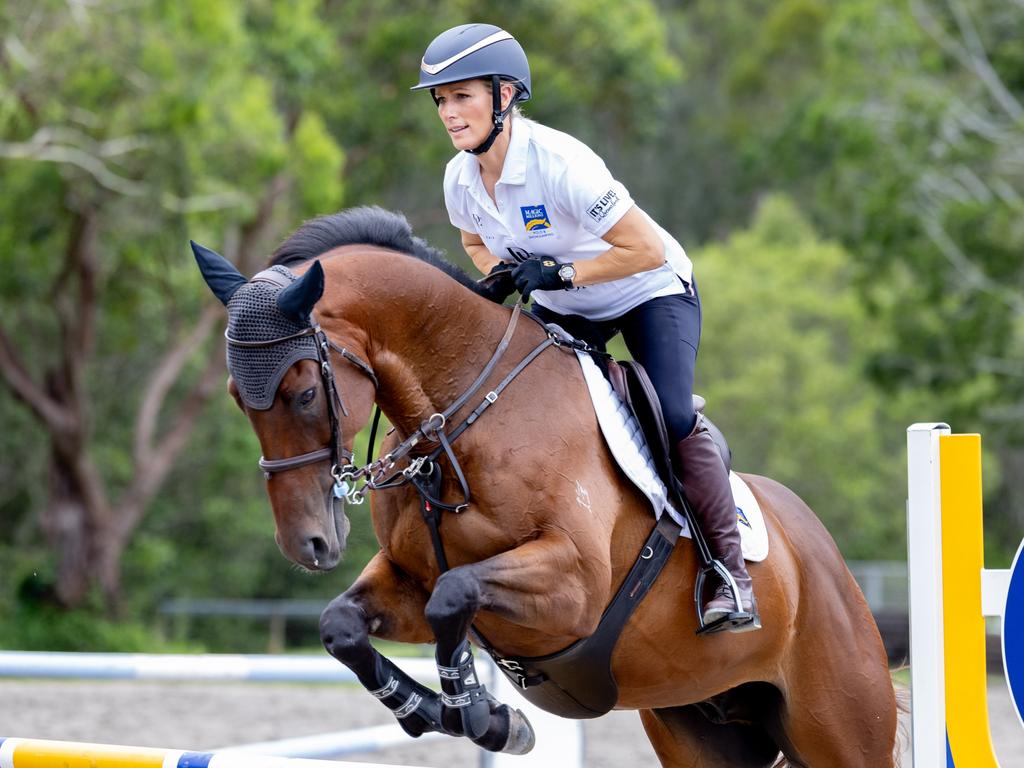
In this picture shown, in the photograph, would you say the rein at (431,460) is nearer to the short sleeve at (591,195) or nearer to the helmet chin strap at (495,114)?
the short sleeve at (591,195)

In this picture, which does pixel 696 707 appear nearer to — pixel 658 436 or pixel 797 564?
pixel 797 564

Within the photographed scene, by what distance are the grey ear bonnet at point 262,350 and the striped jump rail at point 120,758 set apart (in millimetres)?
872

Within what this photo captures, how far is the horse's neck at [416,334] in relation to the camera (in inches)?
145

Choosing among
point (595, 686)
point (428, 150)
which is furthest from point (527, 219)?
point (428, 150)

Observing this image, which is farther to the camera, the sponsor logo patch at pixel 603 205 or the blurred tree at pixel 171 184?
the blurred tree at pixel 171 184

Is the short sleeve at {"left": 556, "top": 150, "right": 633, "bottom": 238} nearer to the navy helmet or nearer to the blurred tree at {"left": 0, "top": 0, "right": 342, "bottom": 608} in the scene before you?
the navy helmet

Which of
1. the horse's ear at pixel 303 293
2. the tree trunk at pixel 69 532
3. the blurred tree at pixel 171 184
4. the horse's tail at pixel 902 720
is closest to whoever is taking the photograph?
the horse's ear at pixel 303 293

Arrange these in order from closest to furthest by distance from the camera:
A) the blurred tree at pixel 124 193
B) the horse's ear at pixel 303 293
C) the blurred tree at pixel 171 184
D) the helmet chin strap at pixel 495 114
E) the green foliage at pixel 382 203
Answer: the horse's ear at pixel 303 293, the helmet chin strap at pixel 495 114, the blurred tree at pixel 124 193, the blurred tree at pixel 171 184, the green foliage at pixel 382 203

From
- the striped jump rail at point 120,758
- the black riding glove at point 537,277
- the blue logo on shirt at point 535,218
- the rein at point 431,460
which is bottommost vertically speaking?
the striped jump rail at point 120,758

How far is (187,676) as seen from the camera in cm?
545

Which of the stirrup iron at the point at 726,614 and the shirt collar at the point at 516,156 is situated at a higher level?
the shirt collar at the point at 516,156

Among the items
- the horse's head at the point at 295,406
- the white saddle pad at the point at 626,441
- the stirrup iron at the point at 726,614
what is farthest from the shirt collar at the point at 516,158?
the stirrup iron at the point at 726,614

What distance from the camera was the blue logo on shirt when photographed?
3932mm

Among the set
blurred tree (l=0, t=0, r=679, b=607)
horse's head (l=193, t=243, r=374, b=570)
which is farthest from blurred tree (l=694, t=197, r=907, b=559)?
Result: horse's head (l=193, t=243, r=374, b=570)
